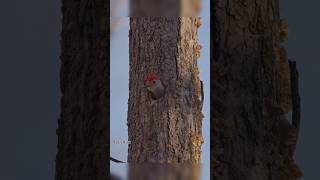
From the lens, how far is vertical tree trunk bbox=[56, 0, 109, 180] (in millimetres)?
1905

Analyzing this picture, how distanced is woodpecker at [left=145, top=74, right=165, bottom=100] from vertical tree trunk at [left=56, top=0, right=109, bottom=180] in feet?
0.33

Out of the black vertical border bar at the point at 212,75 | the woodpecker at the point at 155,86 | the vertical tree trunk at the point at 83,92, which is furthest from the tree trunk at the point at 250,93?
the vertical tree trunk at the point at 83,92

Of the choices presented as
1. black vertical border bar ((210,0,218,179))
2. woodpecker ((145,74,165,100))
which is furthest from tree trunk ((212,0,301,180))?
woodpecker ((145,74,165,100))

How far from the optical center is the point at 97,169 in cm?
191

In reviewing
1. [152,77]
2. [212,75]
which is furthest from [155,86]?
[212,75]

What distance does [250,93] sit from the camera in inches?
76.5

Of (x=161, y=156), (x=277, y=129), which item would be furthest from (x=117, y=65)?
(x=277, y=129)

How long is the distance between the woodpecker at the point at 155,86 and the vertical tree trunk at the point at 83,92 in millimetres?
101

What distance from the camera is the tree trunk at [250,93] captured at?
192 centimetres

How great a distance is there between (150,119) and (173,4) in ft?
0.80

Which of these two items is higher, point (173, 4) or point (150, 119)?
point (173, 4)

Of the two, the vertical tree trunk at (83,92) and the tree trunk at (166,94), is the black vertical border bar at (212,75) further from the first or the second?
the vertical tree trunk at (83,92)

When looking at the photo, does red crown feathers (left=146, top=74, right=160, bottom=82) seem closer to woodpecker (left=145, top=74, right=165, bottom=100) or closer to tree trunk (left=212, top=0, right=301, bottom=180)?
woodpecker (left=145, top=74, right=165, bottom=100)

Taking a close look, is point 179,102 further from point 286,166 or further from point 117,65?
point 286,166
